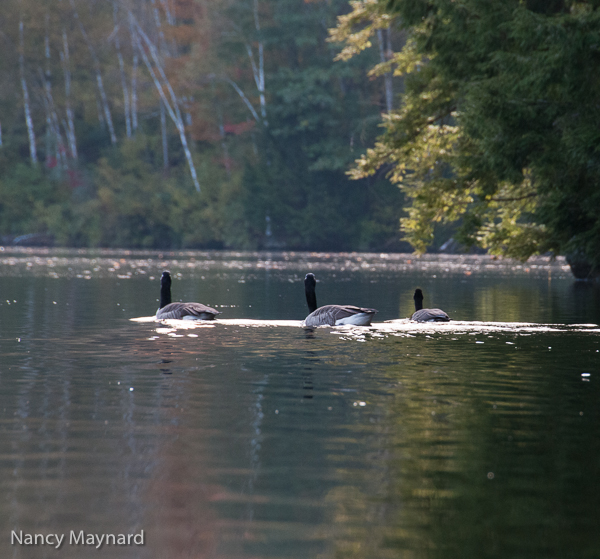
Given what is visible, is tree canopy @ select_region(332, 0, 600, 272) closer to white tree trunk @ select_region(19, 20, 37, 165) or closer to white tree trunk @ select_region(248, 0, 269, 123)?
white tree trunk @ select_region(248, 0, 269, 123)

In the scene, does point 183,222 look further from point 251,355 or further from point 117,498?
point 117,498

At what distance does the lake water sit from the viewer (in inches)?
237

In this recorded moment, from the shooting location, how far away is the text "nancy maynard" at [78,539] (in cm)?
583

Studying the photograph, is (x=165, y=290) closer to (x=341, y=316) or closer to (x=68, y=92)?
(x=341, y=316)

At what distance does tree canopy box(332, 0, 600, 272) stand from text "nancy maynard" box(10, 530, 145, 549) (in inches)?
661

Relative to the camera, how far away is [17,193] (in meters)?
99.8

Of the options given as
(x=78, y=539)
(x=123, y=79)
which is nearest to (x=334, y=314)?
(x=78, y=539)

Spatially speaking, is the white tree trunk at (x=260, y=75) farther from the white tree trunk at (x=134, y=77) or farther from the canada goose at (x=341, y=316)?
the canada goose at (x=341, y=316)

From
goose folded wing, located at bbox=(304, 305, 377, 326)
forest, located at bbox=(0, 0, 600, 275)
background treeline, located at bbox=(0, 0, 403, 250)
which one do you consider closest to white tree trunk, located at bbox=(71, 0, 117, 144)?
forest, located at bbox=(0, 0, 600, 275)

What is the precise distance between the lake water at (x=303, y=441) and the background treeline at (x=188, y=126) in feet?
206

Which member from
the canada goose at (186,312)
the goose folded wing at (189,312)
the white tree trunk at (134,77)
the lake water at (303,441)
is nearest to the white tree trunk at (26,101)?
the white tree trunk at (134,77)

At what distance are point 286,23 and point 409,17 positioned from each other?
6008 centimetres

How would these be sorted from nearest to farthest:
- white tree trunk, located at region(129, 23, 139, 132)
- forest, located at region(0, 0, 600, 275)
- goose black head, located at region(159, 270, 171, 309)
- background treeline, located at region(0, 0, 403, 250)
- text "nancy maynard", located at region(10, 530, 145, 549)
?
1. text "nancy maynard", located at region(10, 530, 145, 549)
2. goose black head, located at region(159, 270, 171, 309)
3. forest, located at region(0, 0, 600, 275)
4. background treeline, located at region(0, 0, 403, 250)
5. white tree trunk, located at region(129, 23, 139, 132)

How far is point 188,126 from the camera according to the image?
97.4m
